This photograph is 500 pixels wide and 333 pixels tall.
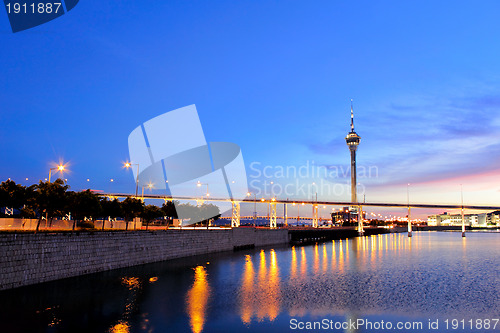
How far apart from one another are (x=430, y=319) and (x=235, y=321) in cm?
1254

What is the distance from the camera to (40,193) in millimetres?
38094

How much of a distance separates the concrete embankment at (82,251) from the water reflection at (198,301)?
882 cm

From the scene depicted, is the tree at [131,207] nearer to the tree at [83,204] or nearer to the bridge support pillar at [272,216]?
the tree at [83,204]

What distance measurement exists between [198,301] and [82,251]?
1377cm

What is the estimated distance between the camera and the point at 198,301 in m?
28.1

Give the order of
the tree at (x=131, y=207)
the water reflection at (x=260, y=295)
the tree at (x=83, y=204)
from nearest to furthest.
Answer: the water reflection at (x=260, y=295), the tree at (x=83, y=204), the tree at (x=131, y=207)

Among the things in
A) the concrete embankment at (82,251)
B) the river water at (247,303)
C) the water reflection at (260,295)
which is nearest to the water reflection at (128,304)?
the river water at (247,303)

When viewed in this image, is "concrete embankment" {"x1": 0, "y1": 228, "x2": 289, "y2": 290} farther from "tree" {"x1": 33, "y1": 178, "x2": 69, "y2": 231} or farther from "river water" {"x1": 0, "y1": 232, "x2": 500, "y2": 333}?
"tree" {"x1": 33, "y1": 178, "x2": 69, "y2": 231}

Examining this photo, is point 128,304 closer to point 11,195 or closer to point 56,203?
point 56,203

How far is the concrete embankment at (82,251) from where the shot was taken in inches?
1073

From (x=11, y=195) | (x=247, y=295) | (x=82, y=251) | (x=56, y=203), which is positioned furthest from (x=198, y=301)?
(x=11, y=195)

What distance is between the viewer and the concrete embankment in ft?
89.4

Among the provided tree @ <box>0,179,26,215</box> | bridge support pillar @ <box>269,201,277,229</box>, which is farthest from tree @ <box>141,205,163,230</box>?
bridge support pillar @ <box>269,201,277,229</box>

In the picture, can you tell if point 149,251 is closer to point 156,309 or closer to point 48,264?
point 48,264
